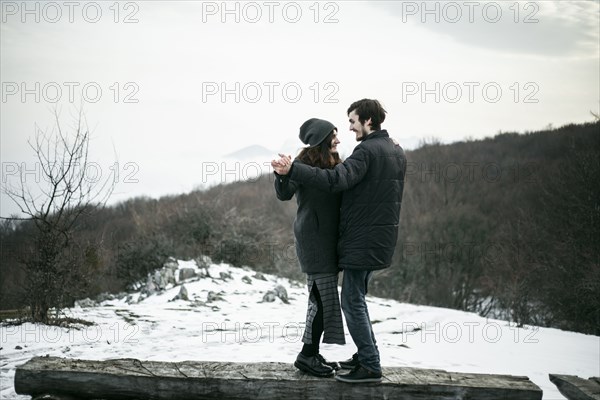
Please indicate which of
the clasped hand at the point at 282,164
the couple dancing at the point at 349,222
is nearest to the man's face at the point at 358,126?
the couple dancing at the point at 349,222

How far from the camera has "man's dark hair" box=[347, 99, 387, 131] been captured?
3.67m

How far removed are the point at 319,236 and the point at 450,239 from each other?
104 feet

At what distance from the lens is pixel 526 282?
22906 mm

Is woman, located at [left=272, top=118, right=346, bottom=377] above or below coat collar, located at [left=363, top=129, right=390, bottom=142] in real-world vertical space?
below

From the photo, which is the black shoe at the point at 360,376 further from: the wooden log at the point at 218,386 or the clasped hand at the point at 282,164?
the clasped hand at the point at 282,164

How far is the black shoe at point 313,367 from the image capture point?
3.80m

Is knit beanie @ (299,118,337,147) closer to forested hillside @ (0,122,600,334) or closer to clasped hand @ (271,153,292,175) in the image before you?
clasped hand @ (271,153,292,175)

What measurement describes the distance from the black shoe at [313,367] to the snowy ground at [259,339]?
6.67 ft

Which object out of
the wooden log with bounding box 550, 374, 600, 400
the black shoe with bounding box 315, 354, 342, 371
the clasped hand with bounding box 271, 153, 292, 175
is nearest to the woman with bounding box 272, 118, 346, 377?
the black shoe with bounding box 315, 354, 342, 371

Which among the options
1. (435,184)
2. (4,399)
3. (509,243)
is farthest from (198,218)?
(435,184)

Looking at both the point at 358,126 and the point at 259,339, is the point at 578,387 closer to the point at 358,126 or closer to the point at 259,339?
the point at 358,126

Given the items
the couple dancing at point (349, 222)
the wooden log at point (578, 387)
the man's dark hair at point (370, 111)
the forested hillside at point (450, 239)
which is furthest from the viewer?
the forested hillside at point (450, 239)

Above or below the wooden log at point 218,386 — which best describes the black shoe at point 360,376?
above

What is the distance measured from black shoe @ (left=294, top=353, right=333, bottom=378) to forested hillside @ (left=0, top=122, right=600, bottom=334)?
208 inches
